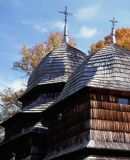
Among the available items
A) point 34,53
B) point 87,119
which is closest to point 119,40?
point 34,53

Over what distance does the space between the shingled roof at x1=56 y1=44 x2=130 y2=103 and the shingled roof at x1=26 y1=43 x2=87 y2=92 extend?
5000 millimetres

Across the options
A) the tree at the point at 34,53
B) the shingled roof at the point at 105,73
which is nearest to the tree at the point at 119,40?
the tree at the point at 34,53

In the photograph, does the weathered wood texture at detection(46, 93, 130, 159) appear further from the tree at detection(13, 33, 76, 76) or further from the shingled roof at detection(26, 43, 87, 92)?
the tree at detection(13, 33, 76, 76)

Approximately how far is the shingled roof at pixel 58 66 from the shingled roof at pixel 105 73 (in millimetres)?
5000

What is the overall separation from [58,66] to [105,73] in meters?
8.14

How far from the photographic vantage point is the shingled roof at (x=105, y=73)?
57.5 feet

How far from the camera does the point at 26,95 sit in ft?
87.4

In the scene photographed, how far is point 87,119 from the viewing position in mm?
16594

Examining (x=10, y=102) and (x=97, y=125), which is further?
(x=10, y=102)

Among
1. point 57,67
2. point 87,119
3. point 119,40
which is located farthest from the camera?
point 119,40

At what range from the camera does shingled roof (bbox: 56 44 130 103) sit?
17.5 meters

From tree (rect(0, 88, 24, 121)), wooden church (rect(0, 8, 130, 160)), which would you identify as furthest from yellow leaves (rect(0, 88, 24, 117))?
wooden church (rect(0, 8, 130, 160))

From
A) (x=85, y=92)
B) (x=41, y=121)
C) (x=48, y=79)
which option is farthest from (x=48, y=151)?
(x=48, y=79)

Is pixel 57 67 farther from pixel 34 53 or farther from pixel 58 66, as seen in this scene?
pixel 34 53
